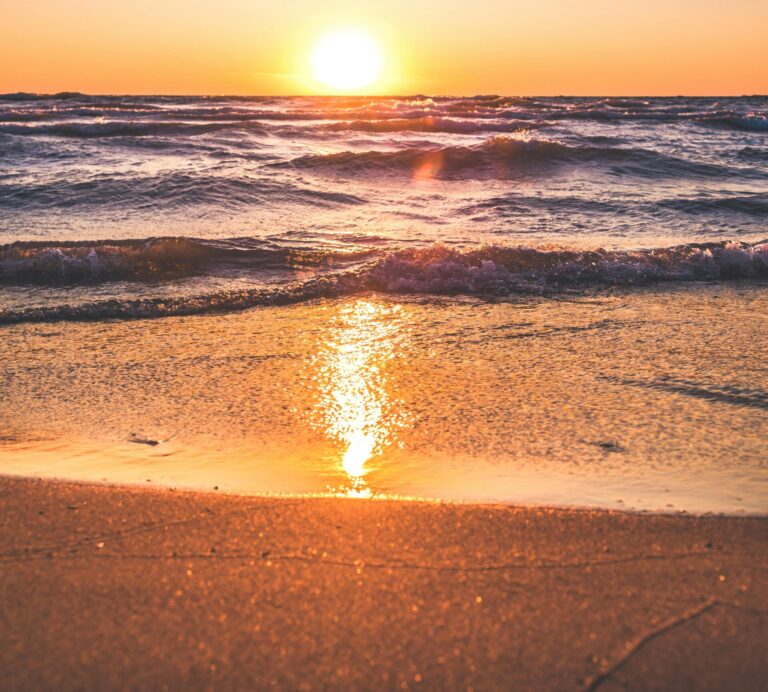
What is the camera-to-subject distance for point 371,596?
183cm

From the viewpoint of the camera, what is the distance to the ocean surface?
285cm

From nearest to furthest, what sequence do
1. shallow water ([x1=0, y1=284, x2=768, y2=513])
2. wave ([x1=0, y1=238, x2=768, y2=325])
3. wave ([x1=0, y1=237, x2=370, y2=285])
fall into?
shallow water ([x1=0, y1=284, x2=768, y2=513]) → wave ([x1=0, y1=238, x2=768, y2=325]) → wave ([x1=0, y1=237, x2=370, y2=285])

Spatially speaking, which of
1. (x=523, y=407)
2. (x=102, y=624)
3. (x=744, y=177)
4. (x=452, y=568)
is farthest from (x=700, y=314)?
(x=744, y=177)

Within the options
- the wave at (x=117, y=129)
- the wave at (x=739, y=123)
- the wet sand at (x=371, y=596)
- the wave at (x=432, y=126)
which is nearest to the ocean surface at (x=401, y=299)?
the wet sand at (x=371, y=596)

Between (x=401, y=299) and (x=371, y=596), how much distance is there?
3.89 m

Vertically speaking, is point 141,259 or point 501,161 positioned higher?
point 501,161

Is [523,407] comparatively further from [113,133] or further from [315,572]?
[113,133]

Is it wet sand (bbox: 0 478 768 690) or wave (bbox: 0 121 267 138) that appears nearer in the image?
wet sand (bbox: 0 478 768 690)

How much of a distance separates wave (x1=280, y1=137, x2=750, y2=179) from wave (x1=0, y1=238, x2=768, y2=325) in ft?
23.2

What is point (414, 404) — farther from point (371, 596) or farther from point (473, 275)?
point (473, 275)

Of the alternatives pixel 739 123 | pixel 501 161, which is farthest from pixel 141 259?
pixel 739 123

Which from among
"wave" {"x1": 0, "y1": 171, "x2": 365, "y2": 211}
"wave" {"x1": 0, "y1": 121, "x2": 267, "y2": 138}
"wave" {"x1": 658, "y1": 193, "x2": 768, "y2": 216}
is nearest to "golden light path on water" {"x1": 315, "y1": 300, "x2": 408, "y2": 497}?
"wave" {"x1": 0, "y1": 171, "x2": 365, "y2": 211}

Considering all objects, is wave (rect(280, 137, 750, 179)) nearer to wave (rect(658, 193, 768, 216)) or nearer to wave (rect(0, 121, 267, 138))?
wave (rect(658, 193, 768, 216))

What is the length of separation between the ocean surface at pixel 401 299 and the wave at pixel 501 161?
0.08 meters
